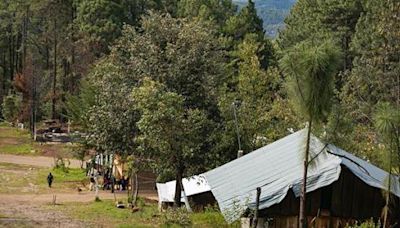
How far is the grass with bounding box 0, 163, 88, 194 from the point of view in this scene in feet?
103

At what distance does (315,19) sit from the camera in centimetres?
4581

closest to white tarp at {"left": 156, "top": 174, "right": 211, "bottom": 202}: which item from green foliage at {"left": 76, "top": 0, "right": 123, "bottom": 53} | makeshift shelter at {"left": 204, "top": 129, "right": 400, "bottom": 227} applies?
makeshift shelter at {"left": 204, "top": 129, "right": 400, "bottom": 227}

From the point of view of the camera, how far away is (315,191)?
16016mm

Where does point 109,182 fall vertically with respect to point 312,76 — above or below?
below

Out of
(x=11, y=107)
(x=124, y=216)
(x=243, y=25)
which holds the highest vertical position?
(x=243, y=25)

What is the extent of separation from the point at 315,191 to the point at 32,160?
101ft

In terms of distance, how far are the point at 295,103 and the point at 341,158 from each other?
4617 mm

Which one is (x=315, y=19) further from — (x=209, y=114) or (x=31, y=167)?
(x=209, y=114)

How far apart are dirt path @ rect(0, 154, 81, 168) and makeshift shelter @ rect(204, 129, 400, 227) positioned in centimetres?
2652

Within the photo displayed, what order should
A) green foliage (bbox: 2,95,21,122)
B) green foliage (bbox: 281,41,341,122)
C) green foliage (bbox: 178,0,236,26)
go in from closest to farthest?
green foliage (bbox: 281,41,341,122), green foliage (bbox: 178,0,236,26), green foliage (bbox: 2,95,21,122)

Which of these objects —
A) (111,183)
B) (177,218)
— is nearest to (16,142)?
(111,183)

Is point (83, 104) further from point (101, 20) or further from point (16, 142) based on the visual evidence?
point (101, 20)

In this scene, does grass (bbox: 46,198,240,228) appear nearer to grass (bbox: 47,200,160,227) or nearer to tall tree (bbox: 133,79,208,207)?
grass (bbox: 47,200,160,227)

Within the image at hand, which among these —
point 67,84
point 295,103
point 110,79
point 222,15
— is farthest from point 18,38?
point 295,103
